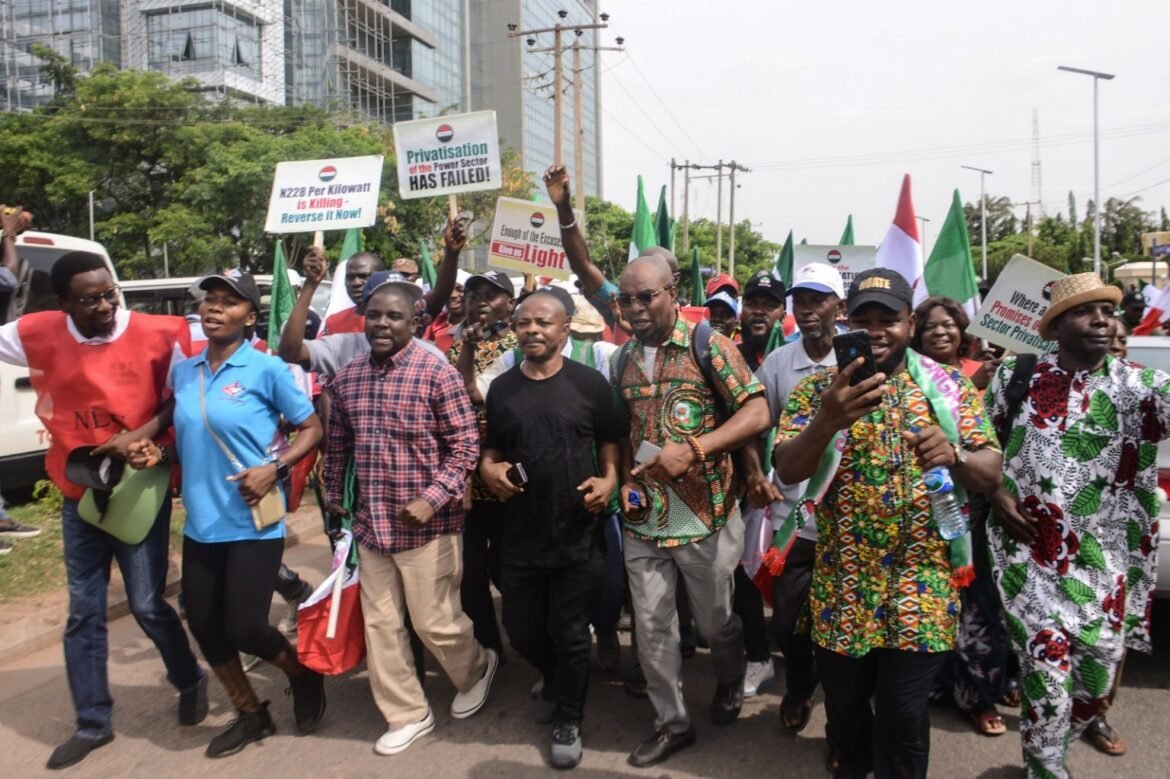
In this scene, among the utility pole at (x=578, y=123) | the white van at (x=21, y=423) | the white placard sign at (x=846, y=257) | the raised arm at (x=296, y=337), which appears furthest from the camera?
the utility pole at (x=578, y=123)

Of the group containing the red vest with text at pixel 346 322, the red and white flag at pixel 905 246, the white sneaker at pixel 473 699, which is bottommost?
the white sneaker at pixel 473 699

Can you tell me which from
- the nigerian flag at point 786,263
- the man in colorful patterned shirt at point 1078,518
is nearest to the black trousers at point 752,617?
the man in colorful patterned shirt at point 1078,518

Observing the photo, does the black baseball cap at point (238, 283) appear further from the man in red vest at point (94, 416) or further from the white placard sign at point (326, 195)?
the white placard sign at point (326, 195)

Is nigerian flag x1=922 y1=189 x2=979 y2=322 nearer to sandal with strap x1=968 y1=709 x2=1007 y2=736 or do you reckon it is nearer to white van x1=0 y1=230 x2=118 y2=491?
sandal with strap x1=968 y1=709 x2=1007 y2=736

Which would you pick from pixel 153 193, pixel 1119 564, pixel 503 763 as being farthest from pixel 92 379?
pixel 153 193

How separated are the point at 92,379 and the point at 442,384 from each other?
1357 millimetres

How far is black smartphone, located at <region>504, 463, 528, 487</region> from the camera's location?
3.67 m

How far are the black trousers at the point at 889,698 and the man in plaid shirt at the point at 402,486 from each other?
1.59 metres

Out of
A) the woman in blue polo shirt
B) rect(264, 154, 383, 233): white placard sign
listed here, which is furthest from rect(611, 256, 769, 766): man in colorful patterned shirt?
rect(264, 154, 383, 233): white placard sign

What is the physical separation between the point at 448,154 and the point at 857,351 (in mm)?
4250

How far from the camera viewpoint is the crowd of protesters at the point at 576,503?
10.6ft

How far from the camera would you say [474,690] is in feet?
13.6

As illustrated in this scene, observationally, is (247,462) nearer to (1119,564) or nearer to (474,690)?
(474,690)

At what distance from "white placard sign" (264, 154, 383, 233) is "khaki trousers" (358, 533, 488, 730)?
2.96 meters
